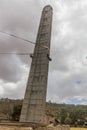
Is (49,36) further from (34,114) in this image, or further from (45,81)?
(34,114)

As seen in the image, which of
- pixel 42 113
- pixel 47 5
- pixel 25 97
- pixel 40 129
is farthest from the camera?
pixel 47 5

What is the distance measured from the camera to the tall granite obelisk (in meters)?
18.1

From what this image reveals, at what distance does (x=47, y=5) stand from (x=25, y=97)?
9.93 meters

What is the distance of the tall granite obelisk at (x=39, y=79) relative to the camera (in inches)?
712

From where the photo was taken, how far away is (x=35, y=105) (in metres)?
18.2

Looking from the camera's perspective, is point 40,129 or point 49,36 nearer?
point 40,129

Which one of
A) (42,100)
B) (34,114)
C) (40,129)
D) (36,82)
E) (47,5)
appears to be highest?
(47,5)

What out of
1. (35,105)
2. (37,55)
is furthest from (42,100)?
(37,55)

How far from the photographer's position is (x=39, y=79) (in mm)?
18984

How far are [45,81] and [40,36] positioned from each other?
4691 mm

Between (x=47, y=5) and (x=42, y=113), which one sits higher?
(x=47, y=5)

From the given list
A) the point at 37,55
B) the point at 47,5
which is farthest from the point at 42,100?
the point at 47,5

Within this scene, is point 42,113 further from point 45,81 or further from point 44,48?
point 44,48

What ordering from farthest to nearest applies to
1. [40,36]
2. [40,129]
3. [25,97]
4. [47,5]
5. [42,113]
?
[47,5] → [40,36] → [25,97] → [42,113] → [40,129]
